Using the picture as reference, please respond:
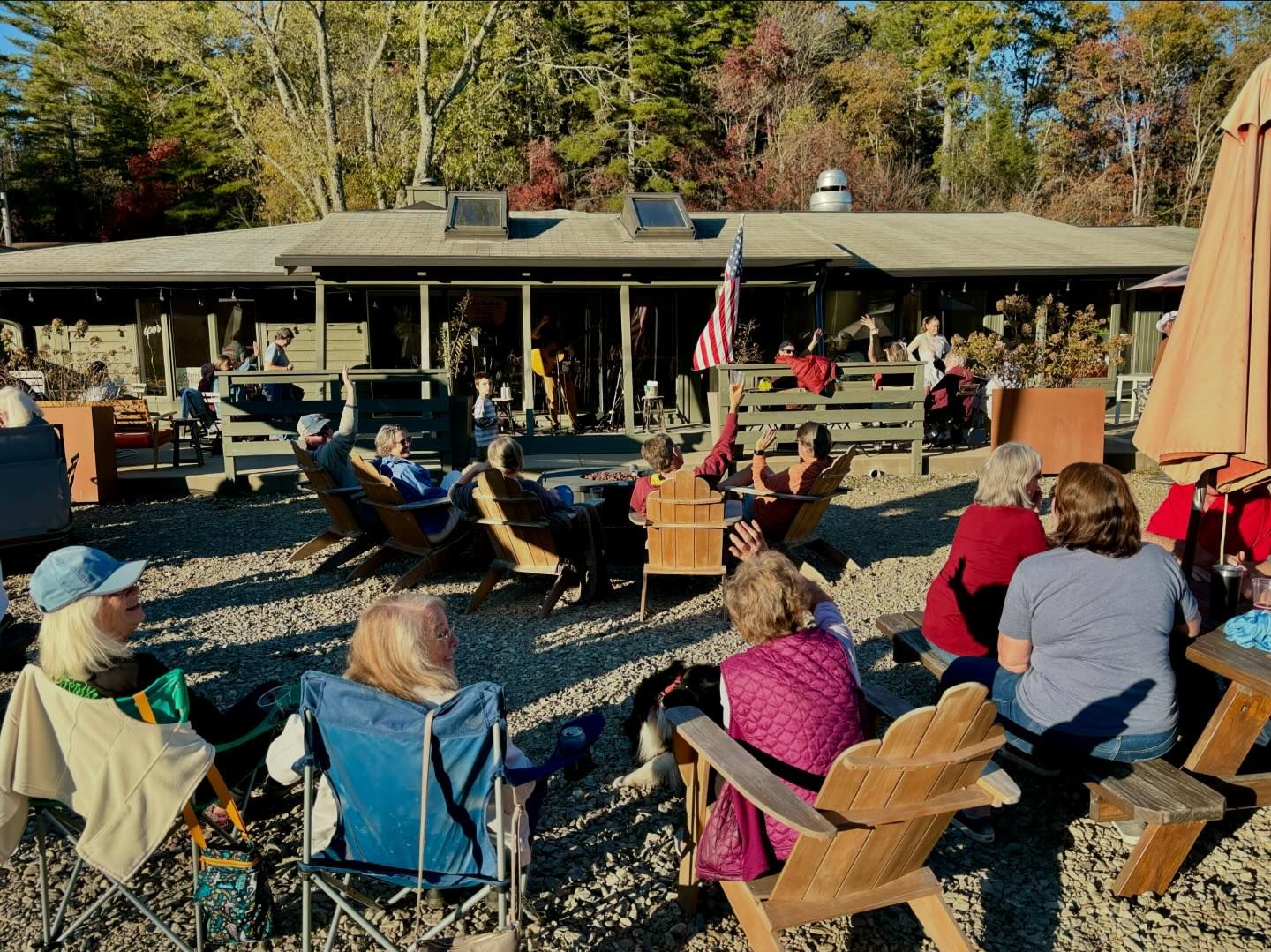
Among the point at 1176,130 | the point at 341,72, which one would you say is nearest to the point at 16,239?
the point at 341,72

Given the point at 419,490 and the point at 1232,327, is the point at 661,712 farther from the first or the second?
the point at 419,490

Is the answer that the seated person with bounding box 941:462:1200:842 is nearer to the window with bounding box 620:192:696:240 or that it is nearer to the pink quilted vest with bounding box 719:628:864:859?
the pink quilted vest with bounding box 719:628:864:859

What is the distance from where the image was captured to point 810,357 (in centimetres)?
1063

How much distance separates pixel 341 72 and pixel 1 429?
26.4 meters

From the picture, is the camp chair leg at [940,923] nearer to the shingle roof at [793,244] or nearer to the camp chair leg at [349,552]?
the camp chair leg at [349,552]

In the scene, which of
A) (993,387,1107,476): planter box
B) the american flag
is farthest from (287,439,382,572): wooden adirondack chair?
(993,387,1107,476): planter box

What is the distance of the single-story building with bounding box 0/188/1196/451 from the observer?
14.2m

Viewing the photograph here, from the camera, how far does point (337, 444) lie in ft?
22.3

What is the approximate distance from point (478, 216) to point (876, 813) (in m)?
13.6

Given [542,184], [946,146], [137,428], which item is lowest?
[137,428]

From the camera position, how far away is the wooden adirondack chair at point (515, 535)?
18.8ft

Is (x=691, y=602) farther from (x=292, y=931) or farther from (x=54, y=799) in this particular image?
(x=54, y=799)

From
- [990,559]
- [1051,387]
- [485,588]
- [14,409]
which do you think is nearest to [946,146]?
[1051,387]

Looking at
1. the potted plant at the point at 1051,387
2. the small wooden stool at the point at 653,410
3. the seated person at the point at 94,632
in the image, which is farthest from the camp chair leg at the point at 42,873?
the small wooden stool at the point at 653,410
